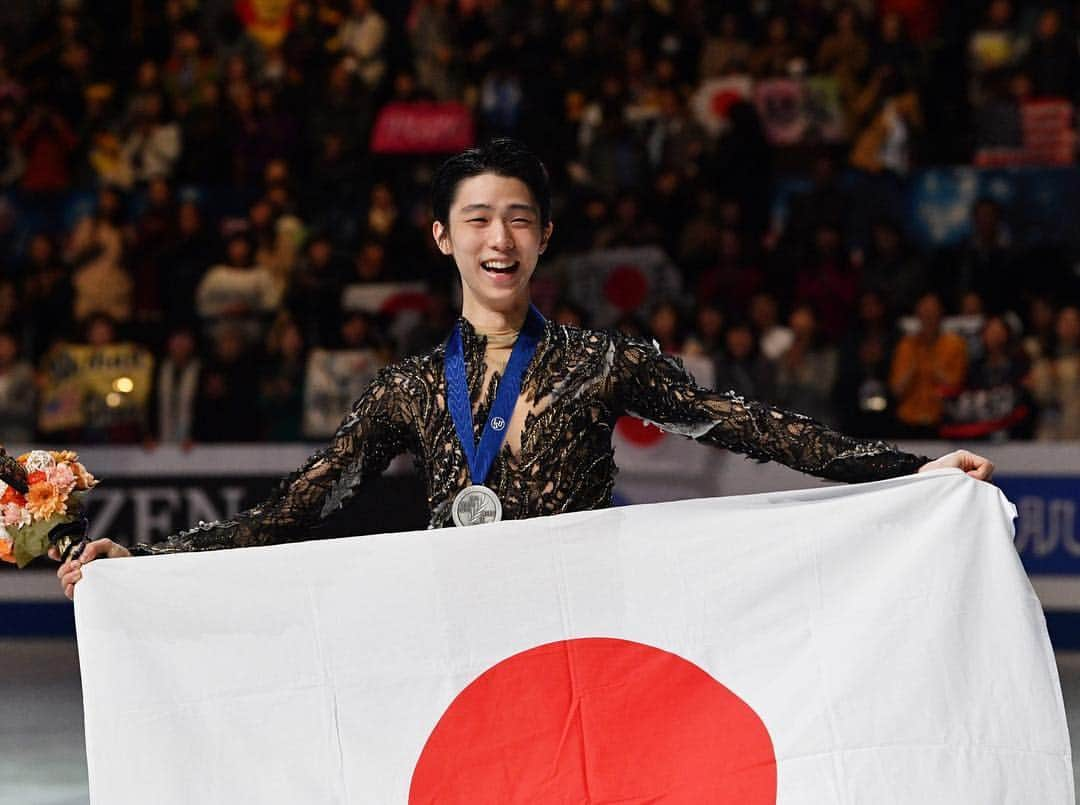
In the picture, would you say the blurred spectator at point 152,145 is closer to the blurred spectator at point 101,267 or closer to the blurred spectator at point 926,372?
the blurred spectator at point 101,267

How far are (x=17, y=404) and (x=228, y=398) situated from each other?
1.15m

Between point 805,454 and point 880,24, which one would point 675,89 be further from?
point 805,454

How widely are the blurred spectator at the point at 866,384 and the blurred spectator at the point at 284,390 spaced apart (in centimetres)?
286

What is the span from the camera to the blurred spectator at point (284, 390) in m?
8.77

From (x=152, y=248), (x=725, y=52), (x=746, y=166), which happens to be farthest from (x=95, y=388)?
(x=725, y=52)

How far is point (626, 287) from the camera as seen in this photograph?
9.64 metres

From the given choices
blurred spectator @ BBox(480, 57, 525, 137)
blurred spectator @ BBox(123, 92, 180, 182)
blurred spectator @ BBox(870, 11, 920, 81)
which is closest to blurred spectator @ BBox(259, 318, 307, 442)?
blurred spectator @ BBox(480, 57, 525, 137)

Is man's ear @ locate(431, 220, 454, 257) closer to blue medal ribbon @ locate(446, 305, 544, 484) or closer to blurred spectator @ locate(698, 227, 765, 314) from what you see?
blue medal ribbon @ locate(446, 305, 544, 484)

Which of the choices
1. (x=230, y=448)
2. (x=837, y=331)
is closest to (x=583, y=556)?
(x=230, y=448)

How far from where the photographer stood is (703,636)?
325cm

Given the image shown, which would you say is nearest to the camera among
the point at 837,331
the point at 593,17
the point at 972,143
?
the point at 837,331

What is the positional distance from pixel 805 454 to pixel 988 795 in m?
0.73

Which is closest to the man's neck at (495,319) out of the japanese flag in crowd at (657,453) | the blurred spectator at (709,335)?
the japanese flag in crowd at (657,453)

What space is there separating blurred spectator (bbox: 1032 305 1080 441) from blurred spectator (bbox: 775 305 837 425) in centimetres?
102
